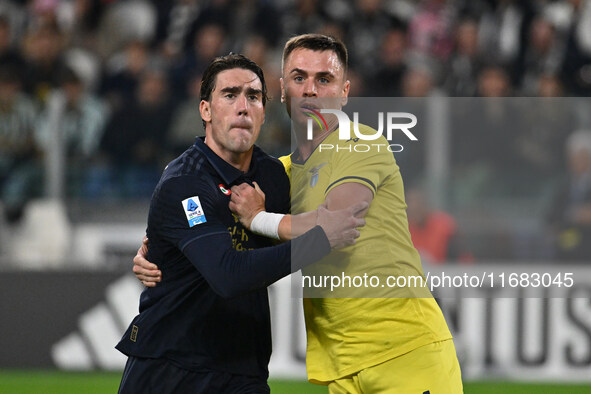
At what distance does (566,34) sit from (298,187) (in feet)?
24.1

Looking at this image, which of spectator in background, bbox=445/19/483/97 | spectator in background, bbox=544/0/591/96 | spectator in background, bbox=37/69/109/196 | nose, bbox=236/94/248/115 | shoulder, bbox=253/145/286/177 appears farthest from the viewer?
spectator in background, bbox=544/0/591/96

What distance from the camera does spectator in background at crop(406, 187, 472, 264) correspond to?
292 inches

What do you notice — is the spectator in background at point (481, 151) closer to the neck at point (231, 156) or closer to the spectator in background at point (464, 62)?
the spectator in background at point (464, 62)

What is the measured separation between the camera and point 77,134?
9102 millimetres

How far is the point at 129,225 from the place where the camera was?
9117mm

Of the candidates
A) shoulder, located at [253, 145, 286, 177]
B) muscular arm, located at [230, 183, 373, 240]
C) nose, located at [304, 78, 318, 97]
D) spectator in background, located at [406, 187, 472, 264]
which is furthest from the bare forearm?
spectator in background, located at [406, 187, 472, 264]

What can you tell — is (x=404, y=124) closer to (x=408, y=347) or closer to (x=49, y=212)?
(x=408, y=347)

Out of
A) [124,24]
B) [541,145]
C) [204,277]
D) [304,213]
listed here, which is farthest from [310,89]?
[124,24]

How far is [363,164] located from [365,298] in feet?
2.04

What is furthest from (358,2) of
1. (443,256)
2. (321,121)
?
(321,121)

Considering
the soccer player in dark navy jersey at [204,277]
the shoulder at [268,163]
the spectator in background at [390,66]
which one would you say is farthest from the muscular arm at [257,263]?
the spectator in background at [390,66]

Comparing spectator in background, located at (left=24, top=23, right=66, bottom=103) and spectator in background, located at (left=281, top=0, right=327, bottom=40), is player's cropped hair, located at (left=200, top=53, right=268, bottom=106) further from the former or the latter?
spectator in background, located at (left=281, top=0, right=327, bottom=40)

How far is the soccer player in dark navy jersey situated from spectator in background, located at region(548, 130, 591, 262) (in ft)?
14.7

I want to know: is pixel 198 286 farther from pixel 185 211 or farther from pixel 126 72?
pixel 126 72
